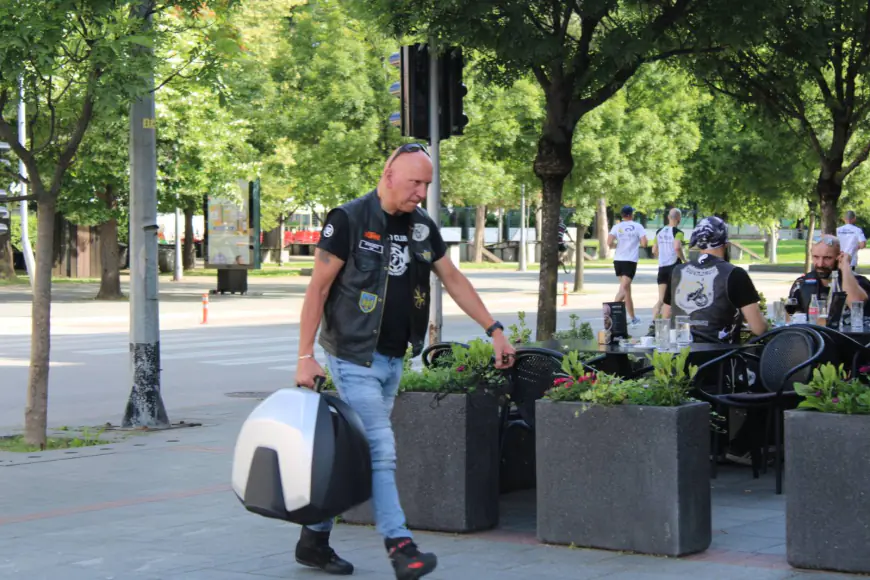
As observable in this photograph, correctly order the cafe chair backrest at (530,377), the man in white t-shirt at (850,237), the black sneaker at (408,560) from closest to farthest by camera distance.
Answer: the black sneaker at (408,560) < the cafe chair backrest at (530,377) < the man in white t-shirt at (850,237)

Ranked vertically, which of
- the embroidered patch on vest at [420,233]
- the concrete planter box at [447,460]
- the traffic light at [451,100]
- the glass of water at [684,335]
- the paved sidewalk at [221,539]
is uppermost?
the traffic light at [451,100]

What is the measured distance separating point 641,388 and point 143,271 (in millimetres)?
6494

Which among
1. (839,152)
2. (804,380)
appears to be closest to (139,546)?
(804,380)

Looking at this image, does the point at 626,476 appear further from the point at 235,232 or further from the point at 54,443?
the point at 235,232

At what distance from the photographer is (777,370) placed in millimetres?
8758

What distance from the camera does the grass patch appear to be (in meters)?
11.0

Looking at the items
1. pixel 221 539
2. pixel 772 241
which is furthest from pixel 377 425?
pixel 772 241

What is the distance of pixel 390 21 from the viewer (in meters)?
13.5

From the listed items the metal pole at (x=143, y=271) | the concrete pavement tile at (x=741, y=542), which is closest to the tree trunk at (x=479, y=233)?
the metal pole at (x=143, y=271)

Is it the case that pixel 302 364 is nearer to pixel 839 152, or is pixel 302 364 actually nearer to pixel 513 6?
pixel 513 6

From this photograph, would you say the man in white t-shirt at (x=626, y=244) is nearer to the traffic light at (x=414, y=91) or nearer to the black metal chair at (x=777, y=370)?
the traffic light at (x=414, y=91)

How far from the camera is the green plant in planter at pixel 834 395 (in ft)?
20.3

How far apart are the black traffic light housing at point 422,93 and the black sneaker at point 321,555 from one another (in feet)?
17.4

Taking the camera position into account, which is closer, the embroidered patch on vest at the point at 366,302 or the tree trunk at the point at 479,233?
the embroidered patch on vest at the point at 366,302
